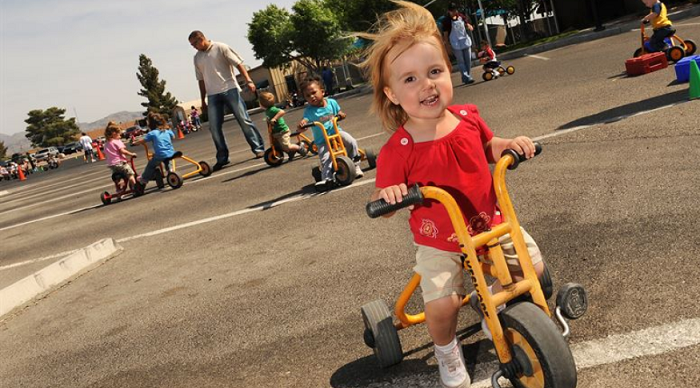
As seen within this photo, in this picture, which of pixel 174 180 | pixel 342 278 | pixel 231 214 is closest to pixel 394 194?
pixel 342 278

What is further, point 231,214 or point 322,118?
point 322,118

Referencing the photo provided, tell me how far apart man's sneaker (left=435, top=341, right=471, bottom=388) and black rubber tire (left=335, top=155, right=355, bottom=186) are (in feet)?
17.9

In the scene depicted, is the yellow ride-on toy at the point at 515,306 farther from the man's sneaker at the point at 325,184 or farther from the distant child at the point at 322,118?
the distant child at the point at 322,118

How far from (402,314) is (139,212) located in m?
8.08

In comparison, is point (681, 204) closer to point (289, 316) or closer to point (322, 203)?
point (289, 316)

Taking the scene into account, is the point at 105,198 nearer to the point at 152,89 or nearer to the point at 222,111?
the point at 222,111

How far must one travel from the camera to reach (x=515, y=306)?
2576mm

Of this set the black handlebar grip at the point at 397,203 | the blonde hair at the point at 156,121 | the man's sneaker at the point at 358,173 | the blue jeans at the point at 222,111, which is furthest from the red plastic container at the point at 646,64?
the black handlebar grip at the point at 397,203

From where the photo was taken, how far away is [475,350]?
10.5ft

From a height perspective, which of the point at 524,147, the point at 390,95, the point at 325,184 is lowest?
the point at 325,184

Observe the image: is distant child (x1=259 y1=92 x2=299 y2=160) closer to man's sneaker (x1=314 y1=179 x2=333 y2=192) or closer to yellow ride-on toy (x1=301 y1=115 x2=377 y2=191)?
yellow ride-on toy (x1=301 y1=115 x2=377 y2=191)

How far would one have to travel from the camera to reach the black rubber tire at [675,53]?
39.0 ft

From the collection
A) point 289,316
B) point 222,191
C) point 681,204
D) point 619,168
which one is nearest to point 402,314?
point 289,316

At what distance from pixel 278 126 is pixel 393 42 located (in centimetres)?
897
